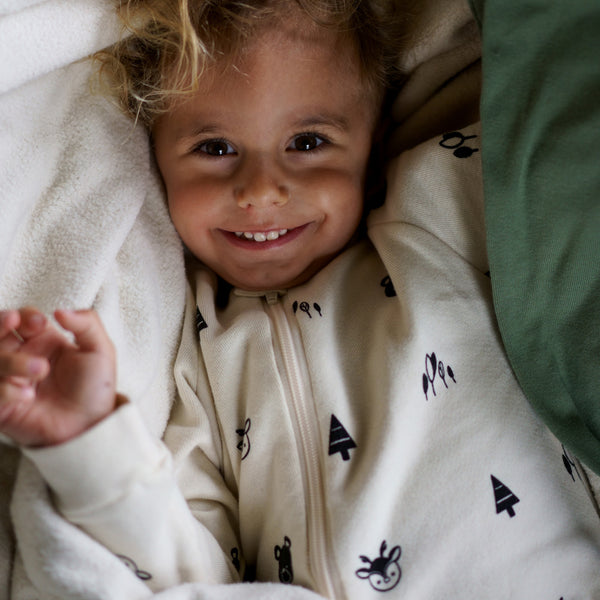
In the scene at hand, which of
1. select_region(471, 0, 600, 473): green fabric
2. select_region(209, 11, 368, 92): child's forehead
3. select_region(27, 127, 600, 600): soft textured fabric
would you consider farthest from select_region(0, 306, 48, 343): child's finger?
select_region(471, 0, 600, 473): green fabric

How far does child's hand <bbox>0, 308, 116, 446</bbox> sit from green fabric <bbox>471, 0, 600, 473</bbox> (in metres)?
0.60

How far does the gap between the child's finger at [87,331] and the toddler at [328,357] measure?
60 mm

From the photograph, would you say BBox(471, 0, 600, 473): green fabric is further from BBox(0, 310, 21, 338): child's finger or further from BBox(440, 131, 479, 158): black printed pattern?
BBox(0, 310, 21, 338): child's finger

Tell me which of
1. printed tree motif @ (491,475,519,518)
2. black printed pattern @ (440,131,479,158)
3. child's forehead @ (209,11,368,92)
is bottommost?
printed tree motif @ (491,475,519,518)

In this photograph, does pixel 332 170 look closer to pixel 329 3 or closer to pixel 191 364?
pixel 329 3

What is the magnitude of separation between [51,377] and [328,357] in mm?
452

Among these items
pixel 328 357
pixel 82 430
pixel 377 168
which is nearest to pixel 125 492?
pixel 82 430

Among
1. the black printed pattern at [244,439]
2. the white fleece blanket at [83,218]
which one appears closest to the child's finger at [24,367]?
the white fleece blanket at [83,218]

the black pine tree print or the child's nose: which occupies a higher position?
the child's nose

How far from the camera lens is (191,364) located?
1299 millimetres

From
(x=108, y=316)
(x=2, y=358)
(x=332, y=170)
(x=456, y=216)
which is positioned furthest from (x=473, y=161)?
(x=2, y=358)

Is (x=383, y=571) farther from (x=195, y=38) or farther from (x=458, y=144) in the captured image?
(x=195, y=38)

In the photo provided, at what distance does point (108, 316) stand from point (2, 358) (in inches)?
10.3

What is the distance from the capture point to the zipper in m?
1.11
